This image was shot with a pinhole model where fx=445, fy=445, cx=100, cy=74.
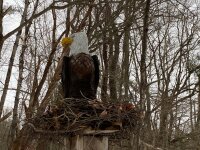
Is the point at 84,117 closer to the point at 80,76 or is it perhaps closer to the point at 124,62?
the point at 80,76

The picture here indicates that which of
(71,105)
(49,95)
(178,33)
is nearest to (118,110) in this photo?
(71,105)

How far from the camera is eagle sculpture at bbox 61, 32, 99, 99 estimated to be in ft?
13.9

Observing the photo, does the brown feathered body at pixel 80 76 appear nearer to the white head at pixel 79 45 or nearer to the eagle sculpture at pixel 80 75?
the eagle sculpture at pixel 80 75

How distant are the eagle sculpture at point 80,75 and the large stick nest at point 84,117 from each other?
252mm

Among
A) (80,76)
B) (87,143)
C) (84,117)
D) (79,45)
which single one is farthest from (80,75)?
(87,143)

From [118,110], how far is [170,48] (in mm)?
14720

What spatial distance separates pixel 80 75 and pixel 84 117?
593 millimetres

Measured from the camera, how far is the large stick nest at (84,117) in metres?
3.78

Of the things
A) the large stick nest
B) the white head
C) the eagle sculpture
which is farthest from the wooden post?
the white head

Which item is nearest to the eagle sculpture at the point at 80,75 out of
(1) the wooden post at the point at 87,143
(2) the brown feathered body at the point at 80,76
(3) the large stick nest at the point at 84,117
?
(2) the brown feathered body at the point at 80,76

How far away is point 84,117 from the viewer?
3801 mm

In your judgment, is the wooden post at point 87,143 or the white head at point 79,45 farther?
the white head at point 79,45

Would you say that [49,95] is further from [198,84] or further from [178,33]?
[178,33]

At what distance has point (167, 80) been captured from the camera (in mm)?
15906
